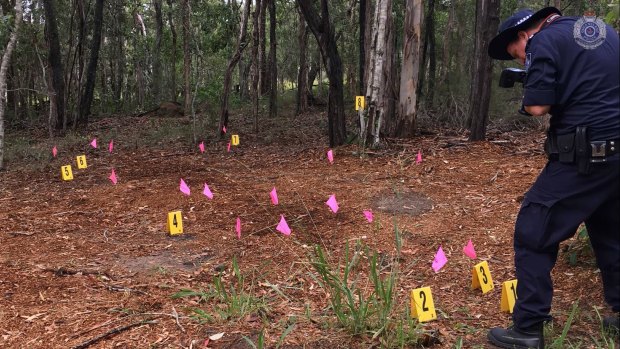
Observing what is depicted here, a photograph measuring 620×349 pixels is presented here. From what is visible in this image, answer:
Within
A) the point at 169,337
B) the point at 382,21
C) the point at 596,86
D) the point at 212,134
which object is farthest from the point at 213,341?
the point at 212,134

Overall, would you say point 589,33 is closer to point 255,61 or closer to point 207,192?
point 207,192

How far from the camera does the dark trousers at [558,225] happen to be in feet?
7.89

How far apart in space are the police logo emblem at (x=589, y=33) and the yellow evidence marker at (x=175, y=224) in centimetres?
353

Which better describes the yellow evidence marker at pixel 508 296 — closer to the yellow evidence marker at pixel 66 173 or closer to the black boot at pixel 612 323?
the black boot at pixel 612 323

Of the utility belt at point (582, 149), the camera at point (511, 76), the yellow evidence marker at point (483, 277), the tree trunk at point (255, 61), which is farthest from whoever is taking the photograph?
the tree trunk at point (255, 61)

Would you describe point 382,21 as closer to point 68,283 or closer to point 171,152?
point 171,152

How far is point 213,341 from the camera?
2734 millimetres

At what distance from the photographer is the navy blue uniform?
2.39m

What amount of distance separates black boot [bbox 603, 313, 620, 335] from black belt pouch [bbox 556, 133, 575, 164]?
3.09ft

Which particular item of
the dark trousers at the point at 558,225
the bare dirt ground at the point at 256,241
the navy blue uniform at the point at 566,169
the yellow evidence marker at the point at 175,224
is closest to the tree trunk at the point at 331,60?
the bare dirt ground at the point at 256,241

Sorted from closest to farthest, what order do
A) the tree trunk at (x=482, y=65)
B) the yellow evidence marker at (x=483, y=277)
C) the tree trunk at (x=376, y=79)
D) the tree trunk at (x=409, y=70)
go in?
1. the yellow evidence marker at (x=483, y=277)
2. the tree trunk at (x=376, y=79)
3. the tree trunk at (x=482, y=65)
4. the tree trunk at (x=409, y=70)

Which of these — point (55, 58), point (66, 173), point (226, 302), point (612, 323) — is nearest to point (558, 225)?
point (612, 323)

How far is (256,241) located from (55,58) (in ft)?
35.8

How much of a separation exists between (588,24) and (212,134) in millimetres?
9765
